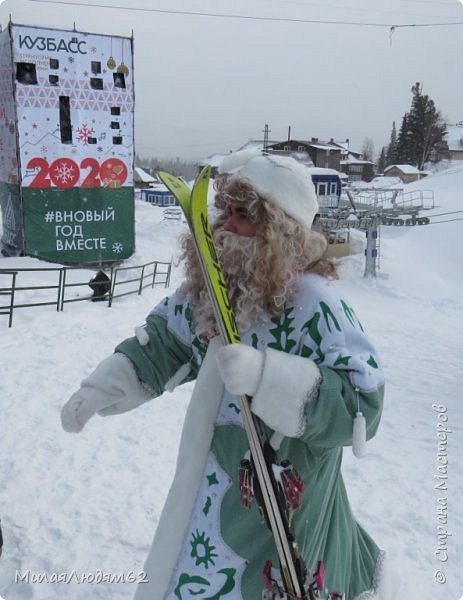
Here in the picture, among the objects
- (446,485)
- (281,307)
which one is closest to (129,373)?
(281,307)

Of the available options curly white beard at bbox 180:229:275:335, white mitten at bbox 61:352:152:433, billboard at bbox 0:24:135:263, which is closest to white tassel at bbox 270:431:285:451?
curly white beard at bbox 180:229:275:335

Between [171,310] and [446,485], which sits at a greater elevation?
A: [171,310]

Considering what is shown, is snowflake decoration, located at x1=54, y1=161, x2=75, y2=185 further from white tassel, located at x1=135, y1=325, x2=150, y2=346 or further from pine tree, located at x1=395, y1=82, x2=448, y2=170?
pine tree, located at x1=395, y1=82, x2=448, y2=170

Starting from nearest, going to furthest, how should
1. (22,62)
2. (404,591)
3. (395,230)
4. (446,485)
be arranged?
1. (404,591)
2. (446,485)
3. (22,62)
4. (395,230)

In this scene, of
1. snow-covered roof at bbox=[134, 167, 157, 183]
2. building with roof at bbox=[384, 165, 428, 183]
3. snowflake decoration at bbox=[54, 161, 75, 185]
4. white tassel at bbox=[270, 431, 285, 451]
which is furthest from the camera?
building with roof at bbox=[384, 165, 428, 183]

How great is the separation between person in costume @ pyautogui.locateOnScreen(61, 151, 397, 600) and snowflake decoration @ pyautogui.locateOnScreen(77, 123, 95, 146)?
14688mm

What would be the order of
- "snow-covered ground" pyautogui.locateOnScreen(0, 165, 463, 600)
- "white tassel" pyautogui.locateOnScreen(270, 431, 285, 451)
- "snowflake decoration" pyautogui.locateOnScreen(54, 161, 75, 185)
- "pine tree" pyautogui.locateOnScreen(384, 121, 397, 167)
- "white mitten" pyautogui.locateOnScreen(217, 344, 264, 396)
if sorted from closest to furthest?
"white mitten" pyautogui.locateOnScreen(217, 344, 264, 396) < "white tassel" pyautogui.locateOnScreen(270, 431, 285, 451) < "snow-covered ground" pyautogui.locateOnScreen(0, 165, 463, 600) < "snowflake decoration" pyautogui.locateOnScreen(54, 161, 75, 185) < "pine tree" pyautogui.locateOnScreen(384, 121, 397, 167)

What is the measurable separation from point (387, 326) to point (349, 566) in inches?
394

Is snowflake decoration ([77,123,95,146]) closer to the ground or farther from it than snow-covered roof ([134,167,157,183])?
farther from it

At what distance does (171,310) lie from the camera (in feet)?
6.68

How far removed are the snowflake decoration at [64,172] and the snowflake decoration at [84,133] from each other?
847mm

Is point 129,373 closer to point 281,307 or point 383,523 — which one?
point 281,307

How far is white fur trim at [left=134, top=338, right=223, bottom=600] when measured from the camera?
1.79 metres

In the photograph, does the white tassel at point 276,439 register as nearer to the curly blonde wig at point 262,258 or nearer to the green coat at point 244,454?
the green coat at point 244,454
